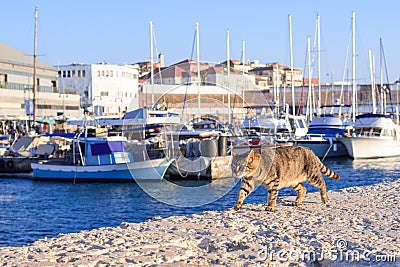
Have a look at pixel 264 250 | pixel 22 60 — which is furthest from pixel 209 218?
pixel 22 60

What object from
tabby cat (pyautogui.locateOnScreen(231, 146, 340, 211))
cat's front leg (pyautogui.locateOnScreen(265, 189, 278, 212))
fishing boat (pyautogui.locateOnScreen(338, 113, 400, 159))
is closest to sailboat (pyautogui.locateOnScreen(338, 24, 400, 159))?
fishing boat (pyautogui.locateOnScreen(338, 113, 400, 159))

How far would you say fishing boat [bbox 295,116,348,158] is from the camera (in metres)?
52.1

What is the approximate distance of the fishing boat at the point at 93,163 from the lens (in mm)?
36094

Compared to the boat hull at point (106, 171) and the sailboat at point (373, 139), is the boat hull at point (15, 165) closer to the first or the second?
the boat hull at point (106, 171)

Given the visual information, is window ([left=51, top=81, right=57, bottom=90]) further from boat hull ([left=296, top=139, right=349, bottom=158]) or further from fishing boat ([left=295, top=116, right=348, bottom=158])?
boat hull ([left=296, top=139, right=349, bottom=158])

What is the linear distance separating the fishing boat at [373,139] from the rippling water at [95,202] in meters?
12.2

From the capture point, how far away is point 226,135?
30.6 metres

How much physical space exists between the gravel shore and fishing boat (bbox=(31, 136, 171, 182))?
20.5 m

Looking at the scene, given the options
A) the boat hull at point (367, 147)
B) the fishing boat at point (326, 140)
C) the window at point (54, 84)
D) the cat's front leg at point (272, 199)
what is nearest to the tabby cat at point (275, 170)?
the cat's front leg at point (272, 199)

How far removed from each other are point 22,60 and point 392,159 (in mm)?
55849

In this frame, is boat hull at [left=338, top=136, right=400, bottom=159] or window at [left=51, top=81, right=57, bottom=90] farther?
window at [left=51, top=81, right=57, bottom=90]

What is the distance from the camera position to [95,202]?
94.1ft

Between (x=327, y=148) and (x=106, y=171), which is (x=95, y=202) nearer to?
(x=106, y=171)

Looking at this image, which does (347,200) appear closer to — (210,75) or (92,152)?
(210,75)
